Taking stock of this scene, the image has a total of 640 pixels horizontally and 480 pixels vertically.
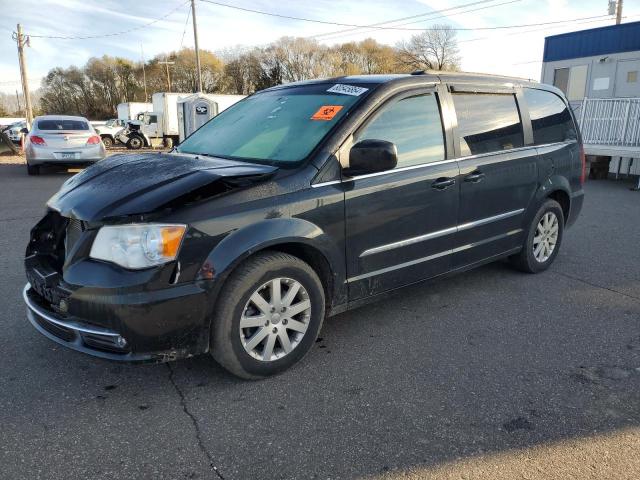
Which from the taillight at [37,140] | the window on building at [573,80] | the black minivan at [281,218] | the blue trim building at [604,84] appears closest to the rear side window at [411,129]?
the black minivan at [281,218]

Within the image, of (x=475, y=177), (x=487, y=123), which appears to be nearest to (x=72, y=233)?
(x=475, y=177)

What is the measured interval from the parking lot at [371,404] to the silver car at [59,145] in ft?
30.9

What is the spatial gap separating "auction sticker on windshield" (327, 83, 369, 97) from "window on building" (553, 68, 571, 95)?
17.4m

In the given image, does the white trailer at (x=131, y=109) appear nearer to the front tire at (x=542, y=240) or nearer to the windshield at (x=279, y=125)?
the windshield at (x=279, y=125)

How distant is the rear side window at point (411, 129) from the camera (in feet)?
11.2

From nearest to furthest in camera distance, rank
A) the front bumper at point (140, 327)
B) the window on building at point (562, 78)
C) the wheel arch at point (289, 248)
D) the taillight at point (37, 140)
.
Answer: the front bumper at point (140, 327), the wheel arch at point (289, 248), the taillight at point (37, 140), the window on building at point (562, 78)

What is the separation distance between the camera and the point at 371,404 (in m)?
2.75

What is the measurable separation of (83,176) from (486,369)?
285 centimetres

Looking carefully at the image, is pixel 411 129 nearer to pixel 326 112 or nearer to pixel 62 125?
pixel 326 112

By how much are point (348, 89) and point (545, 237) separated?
8.66ft

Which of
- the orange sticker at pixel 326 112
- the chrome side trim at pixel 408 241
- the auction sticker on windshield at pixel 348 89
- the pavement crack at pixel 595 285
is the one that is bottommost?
the pavement crack at pixel 595 285

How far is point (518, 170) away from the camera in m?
4.37

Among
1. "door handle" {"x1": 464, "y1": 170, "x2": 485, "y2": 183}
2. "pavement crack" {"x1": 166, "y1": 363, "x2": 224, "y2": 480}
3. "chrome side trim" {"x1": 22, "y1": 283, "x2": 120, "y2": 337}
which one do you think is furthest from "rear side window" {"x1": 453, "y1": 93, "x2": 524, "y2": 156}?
"chrome side trim" {"x1": 22, "y1": 283, "x2": 120, "y2": 337}

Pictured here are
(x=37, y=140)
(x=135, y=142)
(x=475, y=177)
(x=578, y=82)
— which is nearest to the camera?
(x=475, y=177)
